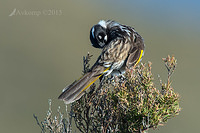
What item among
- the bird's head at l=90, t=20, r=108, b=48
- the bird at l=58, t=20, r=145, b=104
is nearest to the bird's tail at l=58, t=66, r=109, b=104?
the bird at l=58, t=20, r=145, b=104

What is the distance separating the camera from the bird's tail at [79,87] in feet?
15.4

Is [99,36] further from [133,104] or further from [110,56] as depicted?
[133,104]

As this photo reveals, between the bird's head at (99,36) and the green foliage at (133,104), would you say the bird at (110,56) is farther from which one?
the green foliage at (133,104)

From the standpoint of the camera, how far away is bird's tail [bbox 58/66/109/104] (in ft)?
15.4

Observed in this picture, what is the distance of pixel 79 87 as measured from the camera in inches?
190

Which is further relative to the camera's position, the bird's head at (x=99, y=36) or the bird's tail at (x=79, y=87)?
the bird's head at (x=99, y=36)

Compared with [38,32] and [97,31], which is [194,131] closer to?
[97,31]

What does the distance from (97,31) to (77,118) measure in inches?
79.0

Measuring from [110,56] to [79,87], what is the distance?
0.87 meters

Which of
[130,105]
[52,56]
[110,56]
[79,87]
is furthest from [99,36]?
[52,56]

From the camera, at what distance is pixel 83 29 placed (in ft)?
116

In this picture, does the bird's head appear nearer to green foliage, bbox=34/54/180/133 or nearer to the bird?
the bird

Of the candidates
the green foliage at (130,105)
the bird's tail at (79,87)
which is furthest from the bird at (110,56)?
the green foliage at (130,105)

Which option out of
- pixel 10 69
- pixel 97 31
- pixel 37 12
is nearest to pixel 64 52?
pixel 10 69
